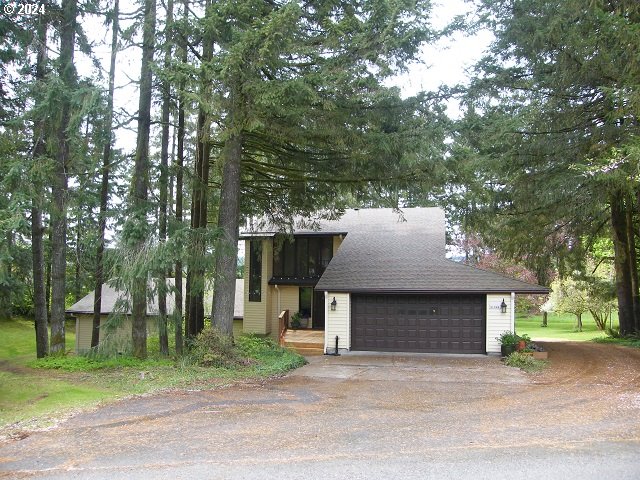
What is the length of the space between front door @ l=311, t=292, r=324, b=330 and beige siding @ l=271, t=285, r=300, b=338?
2.35 ft

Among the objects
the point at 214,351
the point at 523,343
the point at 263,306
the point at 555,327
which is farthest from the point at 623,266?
the point at 555,327

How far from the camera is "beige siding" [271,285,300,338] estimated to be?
2080 cm

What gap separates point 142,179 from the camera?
12.5 metres

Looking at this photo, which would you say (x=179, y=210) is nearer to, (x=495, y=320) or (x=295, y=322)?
(x=295, y=322)

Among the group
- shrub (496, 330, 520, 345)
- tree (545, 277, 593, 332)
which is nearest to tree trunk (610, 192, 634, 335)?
tree (545, 277, 593, 332)

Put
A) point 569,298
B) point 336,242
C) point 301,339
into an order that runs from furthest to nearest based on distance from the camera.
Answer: point 569,298 → point 336,242 → point 301,339

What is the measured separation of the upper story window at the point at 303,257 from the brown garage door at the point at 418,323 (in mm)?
4655

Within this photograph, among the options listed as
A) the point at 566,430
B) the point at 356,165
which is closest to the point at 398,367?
the point at 356,165

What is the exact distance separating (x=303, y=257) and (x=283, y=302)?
6.88 feet

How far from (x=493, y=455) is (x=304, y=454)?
219 centimetres

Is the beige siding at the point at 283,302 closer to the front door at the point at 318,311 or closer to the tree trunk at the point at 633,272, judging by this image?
the front door at the point at 318,311

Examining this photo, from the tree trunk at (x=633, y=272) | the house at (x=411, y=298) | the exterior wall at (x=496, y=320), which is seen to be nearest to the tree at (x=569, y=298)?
the tree trunk at (x=633, y=272)

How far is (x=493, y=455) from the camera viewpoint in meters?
5.72

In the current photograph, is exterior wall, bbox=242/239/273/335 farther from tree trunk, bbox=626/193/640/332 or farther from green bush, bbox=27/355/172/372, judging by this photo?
tree trunk, bbox=626/193/640/332
